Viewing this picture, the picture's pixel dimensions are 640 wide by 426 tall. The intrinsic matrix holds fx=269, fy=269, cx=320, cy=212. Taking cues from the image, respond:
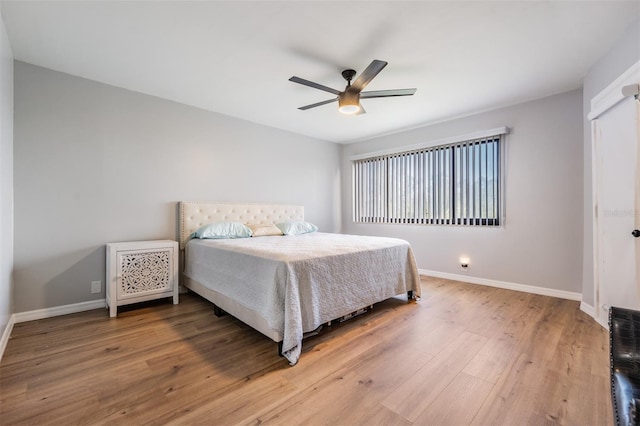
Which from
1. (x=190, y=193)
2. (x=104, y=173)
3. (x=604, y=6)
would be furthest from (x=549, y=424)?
(x=104, y=173)

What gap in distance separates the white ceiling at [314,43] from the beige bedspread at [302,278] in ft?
5.91

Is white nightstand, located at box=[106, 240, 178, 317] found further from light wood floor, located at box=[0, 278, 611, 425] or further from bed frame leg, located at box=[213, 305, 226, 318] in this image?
bed frame leg, located at box=[213, 305, 226, 318]

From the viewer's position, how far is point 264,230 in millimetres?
3896

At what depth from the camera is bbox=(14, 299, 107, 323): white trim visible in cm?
259

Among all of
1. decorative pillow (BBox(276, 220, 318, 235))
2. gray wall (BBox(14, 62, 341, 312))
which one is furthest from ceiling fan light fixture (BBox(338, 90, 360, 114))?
gray wall (BBox(14, 62, 341, 312))

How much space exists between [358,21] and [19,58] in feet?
10.5

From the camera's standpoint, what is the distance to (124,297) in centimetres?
279

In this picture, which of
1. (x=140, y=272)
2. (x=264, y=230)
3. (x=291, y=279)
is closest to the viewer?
(x=291, y=279)

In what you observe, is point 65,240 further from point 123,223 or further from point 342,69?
point 342,69

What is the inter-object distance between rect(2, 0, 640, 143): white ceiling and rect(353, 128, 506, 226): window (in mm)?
891

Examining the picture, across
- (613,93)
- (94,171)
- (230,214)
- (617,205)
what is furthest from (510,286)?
(94,171)

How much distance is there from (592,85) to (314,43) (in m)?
2.84

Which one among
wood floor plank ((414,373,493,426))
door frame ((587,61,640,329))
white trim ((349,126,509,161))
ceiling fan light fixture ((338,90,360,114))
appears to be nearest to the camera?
wood floor plank ((414,373,493,426))

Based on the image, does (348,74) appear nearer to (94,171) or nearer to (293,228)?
(293,228)
